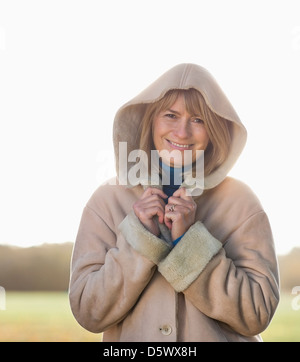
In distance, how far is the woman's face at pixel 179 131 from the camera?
266cm

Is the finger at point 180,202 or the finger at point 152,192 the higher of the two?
the finger at point 152,192

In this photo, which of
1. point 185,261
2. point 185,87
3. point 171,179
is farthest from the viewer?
point 171,179

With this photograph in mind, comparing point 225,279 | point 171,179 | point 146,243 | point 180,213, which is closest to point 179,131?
point 171,179

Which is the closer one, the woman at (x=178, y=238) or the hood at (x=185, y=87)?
the woman at (x=178, y=238)

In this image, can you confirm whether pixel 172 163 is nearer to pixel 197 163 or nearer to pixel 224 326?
pixel 197 163

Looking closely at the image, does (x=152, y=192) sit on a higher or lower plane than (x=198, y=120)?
lower

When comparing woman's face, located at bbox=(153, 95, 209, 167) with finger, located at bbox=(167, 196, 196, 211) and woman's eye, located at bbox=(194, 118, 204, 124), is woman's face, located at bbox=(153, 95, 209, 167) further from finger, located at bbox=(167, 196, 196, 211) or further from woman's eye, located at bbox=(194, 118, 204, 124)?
finger, located at bbox=(167, 196, 196, 211)

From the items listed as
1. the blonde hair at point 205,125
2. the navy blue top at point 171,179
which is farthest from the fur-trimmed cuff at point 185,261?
the blonde hair at point 205,125

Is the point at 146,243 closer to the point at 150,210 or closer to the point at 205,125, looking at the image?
the point at 150,210

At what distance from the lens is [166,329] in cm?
253

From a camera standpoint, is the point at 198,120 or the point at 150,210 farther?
the point at 198,120

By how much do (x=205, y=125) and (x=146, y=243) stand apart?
2.01ft

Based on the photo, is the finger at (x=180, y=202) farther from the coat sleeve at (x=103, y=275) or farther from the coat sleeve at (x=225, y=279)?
the coat sleeve at (x=103, y=275)
